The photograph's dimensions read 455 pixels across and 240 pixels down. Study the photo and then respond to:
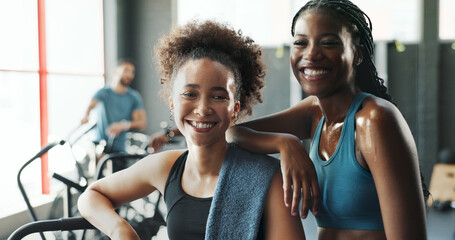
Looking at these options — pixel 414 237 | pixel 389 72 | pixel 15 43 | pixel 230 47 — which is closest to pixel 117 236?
pixel 230 47

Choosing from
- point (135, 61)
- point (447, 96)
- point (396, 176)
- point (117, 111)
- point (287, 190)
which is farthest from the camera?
point (135, 61)

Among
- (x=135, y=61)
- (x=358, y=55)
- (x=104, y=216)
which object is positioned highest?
(x=135, y=61)

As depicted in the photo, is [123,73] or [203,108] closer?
[203,108]

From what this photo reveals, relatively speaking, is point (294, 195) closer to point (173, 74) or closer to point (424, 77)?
point (173, 74)

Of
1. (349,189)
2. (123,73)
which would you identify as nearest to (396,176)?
(349,189)

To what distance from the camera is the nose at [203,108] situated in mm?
1115

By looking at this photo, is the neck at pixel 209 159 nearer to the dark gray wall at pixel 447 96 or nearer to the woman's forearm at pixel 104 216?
the woman's forearm at pixel 104 216

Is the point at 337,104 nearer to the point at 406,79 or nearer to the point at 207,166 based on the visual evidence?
the point at 207,166

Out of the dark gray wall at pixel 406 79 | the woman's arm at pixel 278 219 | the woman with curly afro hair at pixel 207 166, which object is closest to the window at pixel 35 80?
the woman with curly afro hair at pixel 207 166

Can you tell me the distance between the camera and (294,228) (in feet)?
3.53

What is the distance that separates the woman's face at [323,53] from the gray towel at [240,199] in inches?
9.0

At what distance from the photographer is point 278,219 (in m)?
1.08

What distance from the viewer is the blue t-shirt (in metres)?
3.93

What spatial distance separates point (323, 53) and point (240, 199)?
399 mm
